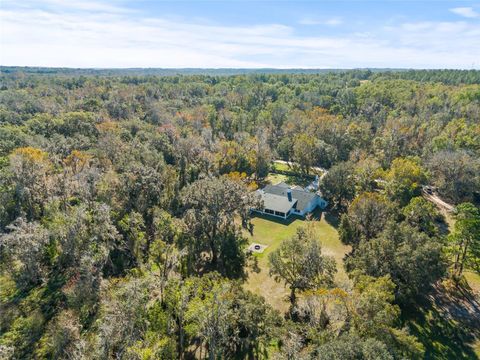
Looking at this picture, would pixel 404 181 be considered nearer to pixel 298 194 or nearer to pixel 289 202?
pixel 298 194

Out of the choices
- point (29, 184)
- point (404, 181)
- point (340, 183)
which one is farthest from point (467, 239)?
point (29, 184)

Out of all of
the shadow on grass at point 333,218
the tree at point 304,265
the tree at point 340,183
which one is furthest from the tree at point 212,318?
the tree at point 340,183

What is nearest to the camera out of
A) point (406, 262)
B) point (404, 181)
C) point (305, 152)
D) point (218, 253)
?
point (406, 262)

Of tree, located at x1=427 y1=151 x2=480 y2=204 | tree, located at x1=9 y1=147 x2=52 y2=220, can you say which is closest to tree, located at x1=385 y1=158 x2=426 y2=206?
tree, located at x1=427 y1=151 x2=480 y2=204

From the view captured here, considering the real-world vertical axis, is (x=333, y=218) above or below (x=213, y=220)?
below

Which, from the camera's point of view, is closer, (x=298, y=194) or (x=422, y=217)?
(x=422, y=217)

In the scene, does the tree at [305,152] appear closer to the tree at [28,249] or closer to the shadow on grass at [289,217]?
the shadow on grass at [289,217]

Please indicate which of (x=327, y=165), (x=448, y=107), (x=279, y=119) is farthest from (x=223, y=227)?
(x=448, y=107)

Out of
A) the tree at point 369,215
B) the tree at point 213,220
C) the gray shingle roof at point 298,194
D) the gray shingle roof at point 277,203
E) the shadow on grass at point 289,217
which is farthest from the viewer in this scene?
the gray shingle roof at point 298,194
